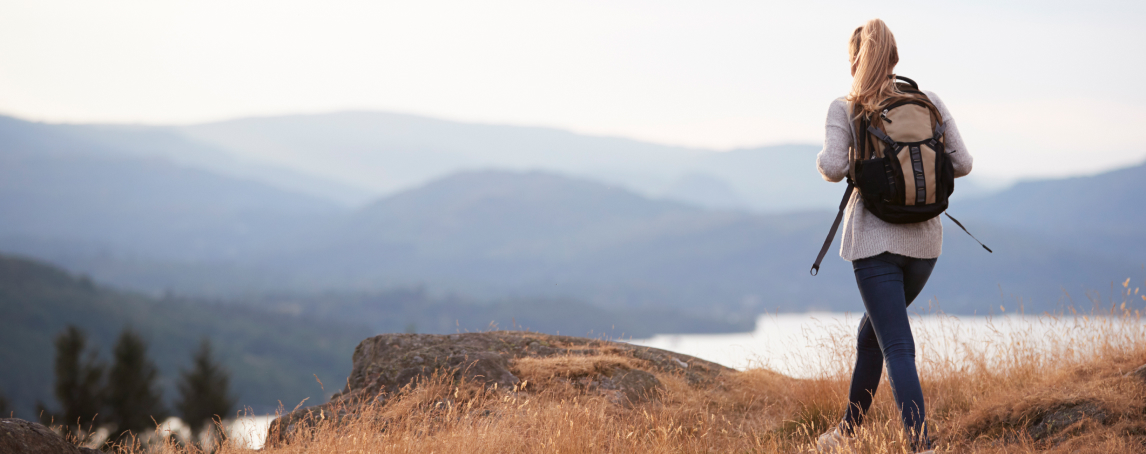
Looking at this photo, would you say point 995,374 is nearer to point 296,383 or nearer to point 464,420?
point 464,420

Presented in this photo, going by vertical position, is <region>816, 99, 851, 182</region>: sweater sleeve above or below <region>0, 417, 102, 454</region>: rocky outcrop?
above

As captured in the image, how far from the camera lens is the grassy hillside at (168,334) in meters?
145

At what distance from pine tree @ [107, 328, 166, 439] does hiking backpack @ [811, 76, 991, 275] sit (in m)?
75.3

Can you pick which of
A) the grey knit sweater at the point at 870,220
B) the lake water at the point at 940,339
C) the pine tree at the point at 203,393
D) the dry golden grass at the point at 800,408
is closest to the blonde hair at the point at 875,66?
the grey knit sweater at the point at 870,220

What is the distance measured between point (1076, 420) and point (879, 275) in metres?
1.61

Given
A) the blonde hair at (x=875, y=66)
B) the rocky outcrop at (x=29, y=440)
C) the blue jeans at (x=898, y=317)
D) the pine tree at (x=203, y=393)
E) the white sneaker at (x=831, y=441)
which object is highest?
the blonde hair at (x=875, y=66)

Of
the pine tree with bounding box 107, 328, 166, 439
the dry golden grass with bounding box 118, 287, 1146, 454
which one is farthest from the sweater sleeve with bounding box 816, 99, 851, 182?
the pine tree with bounding box 107, 328, 166, 439

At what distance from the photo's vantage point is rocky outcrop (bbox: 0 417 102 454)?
2876mm

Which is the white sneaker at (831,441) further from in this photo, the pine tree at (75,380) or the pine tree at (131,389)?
the pine tree at (75,380)

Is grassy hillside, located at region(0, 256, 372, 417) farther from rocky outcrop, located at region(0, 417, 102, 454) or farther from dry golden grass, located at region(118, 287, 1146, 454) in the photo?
rocky outcrop, located at region(0, 417, 102, 454)

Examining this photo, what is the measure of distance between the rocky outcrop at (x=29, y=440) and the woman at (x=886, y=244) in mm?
3207

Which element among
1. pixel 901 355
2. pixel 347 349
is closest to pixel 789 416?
pixel 901 355

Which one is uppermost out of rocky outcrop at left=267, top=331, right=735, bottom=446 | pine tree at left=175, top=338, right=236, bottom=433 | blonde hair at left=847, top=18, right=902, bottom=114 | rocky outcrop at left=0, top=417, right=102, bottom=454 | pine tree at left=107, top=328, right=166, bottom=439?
blonde hair at left=847, top=18, right=902, bottom=114

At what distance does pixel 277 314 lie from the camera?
179375 millimetres
